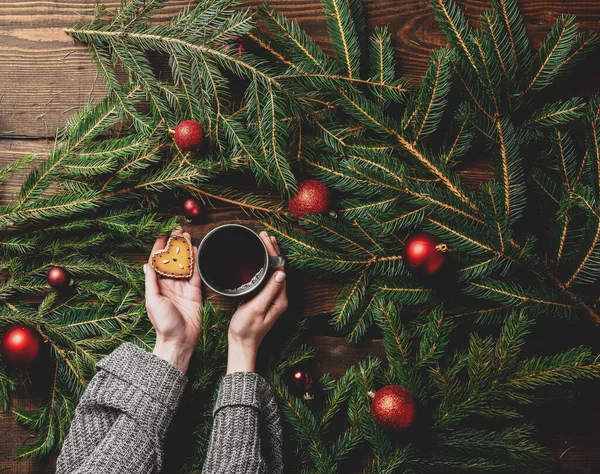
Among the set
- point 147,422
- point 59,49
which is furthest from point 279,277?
point 59,49

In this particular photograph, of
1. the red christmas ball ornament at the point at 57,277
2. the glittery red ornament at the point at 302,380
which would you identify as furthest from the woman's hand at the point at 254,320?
the red christmas ball ornament at the point at 57,277

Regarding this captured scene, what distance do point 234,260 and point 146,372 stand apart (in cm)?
34

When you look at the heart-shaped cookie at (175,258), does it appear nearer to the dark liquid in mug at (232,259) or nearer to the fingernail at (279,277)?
the dark liquid in mug at (232,259)

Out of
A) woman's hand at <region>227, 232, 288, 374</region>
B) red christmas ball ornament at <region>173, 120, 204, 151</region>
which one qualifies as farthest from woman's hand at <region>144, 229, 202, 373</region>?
red christmas ball ornament at <region>173, 120, 204, 151</region>

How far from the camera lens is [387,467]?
3.39ft

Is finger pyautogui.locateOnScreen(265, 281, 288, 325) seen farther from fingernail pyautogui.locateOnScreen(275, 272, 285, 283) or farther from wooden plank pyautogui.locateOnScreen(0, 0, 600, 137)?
wooden plank pyautogui.locateOnScreen(0, 0, 600, 137)

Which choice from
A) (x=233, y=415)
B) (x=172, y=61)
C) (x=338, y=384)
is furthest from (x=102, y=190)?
(x=338, y=384)

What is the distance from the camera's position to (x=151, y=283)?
1.19 meters

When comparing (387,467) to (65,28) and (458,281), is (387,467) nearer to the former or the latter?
(458,281)

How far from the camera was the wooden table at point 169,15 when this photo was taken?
118cm

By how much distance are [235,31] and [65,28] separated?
1.65 feet

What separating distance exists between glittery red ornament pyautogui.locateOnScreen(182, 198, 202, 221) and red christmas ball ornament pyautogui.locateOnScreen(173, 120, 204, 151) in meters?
0.15

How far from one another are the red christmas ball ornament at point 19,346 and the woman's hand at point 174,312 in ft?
0.87

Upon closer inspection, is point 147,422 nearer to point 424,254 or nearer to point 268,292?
point 268,292
